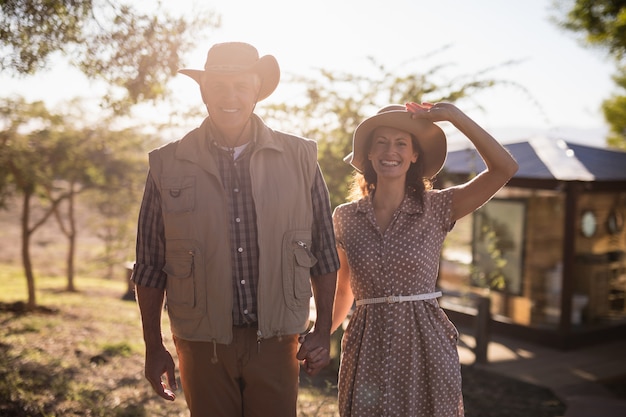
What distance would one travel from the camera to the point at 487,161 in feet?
9.75

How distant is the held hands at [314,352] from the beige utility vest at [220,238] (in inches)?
2.9

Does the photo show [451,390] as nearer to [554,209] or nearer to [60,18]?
[60,18]

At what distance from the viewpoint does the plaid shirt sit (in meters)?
2.65

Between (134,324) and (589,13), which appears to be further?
(589,13)

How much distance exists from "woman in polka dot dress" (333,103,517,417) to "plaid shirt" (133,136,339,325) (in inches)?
9.5

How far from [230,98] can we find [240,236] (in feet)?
1.78

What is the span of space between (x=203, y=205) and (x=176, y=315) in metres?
0.45

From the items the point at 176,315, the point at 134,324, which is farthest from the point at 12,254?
the point at 176,315

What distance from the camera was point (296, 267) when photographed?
2.70 m

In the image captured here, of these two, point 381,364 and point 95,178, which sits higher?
point 95,178

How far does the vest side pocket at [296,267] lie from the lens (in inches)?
105

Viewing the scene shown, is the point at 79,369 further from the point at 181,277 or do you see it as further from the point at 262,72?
the point at 262,72

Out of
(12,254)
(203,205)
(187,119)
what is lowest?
(12,254)

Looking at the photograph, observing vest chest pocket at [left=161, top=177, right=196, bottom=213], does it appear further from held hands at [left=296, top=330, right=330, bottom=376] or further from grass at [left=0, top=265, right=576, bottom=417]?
grass at [left=0, top=265, right=576, bottom=417]
